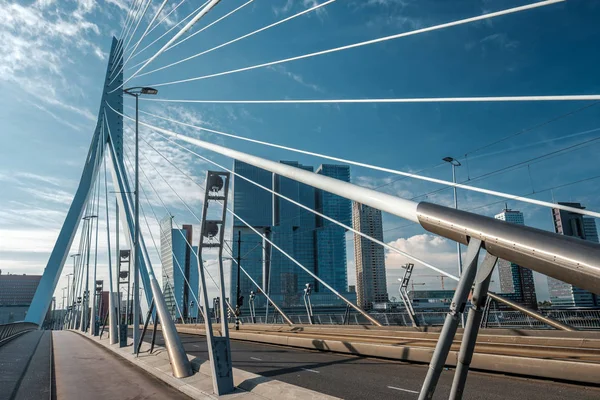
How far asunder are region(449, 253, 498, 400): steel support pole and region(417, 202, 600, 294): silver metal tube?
18 centimetres

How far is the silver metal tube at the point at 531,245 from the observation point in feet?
11.3

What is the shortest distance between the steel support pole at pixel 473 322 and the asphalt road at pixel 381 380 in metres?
5.32

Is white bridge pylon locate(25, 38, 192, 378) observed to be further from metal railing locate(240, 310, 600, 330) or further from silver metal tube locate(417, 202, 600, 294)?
silver metal tube locate(417, 202, 600, 294)

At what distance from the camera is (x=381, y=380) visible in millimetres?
11164

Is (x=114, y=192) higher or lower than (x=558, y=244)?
higher

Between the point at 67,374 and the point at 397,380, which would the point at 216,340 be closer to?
the point at 397,380

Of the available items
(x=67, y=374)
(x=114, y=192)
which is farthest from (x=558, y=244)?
(x=114, y=192)

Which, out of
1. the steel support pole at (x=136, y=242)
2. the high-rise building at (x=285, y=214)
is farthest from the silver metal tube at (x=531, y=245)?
the high-rise building at (x=285, y=214)

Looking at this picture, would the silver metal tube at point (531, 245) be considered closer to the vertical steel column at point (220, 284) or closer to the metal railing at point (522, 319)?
the vertical steel column at point (220, 284)

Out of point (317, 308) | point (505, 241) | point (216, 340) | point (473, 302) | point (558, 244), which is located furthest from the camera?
point (317, 308)

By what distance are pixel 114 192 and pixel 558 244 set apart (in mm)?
27730

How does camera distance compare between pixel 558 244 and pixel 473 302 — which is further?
pixel 473 302

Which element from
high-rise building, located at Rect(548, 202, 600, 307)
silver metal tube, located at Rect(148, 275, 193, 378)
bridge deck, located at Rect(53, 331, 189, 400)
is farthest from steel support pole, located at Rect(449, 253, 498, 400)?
high-rise building, located at Rect(548, 202, 600, 307)

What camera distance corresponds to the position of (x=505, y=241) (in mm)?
3996
